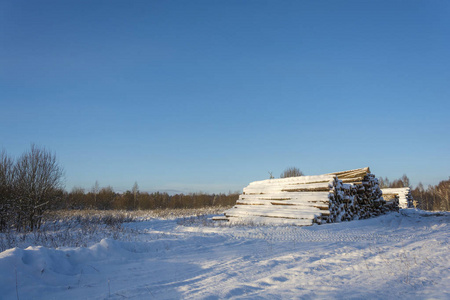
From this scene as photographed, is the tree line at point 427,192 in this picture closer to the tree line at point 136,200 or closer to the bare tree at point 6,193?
the tree line at point 136,200

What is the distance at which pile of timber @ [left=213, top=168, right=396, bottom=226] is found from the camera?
1262 centimetres

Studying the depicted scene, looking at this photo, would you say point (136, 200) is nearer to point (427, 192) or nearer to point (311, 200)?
point (311, 200)

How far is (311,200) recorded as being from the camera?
42.9 feet

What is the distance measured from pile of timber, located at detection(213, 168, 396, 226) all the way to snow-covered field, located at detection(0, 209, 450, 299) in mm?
5678

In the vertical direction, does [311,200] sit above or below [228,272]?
above

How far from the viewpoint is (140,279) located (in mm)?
4414

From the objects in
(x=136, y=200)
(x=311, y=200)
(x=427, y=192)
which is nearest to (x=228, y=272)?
(x=311, y=200)

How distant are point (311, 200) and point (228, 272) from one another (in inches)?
366

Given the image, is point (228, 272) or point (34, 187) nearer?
point (228, 272)

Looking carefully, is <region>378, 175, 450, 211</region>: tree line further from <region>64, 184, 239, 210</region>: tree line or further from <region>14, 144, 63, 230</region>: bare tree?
<region>14, 144, 63, 230</region>: bare tree

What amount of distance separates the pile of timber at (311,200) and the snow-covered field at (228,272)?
5.68m

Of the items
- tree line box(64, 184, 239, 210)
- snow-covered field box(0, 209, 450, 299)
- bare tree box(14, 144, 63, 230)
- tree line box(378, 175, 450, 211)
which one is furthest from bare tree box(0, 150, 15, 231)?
tree line box(378, 175, 450, 211)

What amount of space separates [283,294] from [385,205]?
1744cm

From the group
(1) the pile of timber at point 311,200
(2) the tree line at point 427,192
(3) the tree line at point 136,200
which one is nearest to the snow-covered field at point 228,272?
(1) the pile of timber at point 311,200
